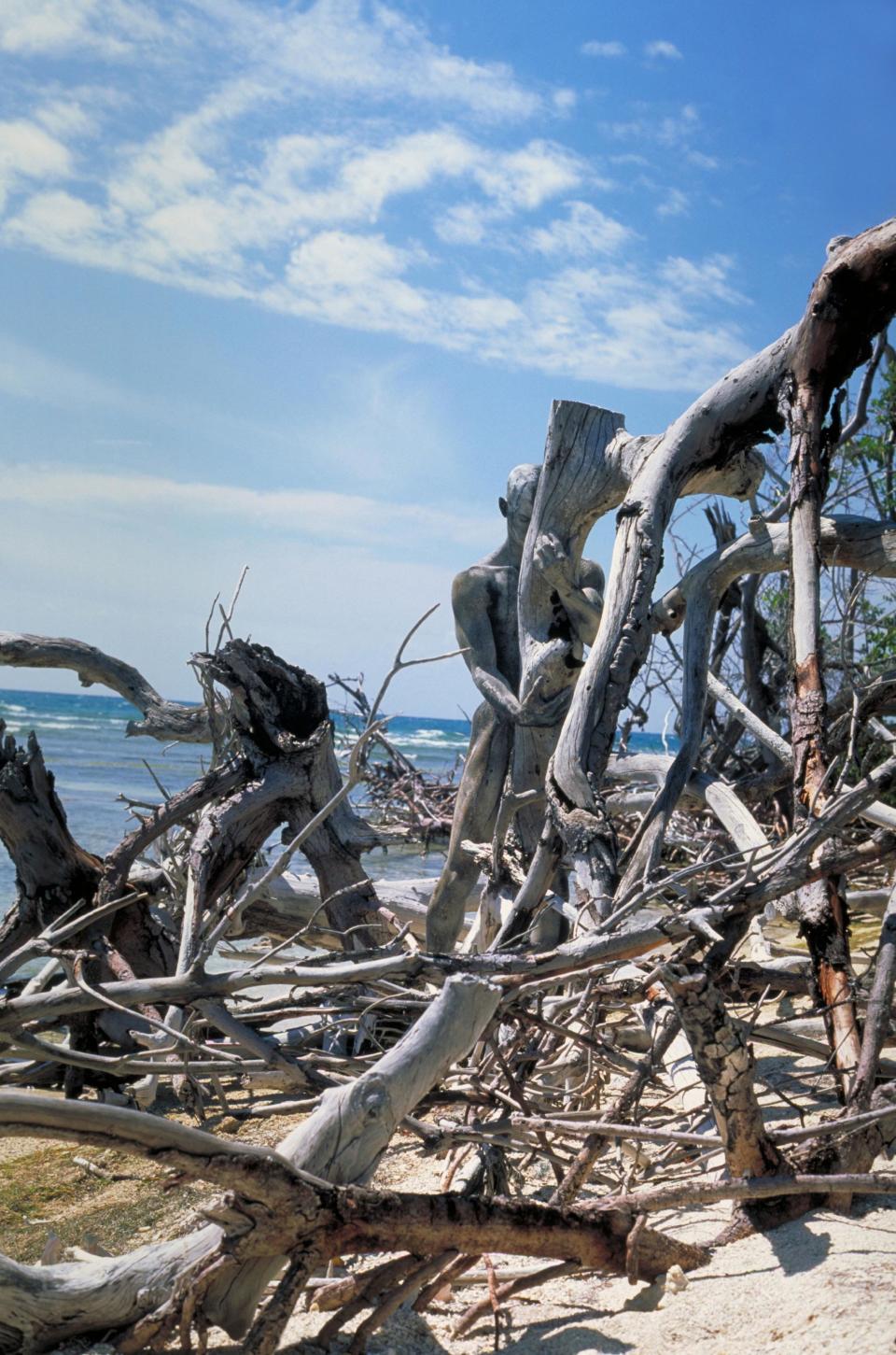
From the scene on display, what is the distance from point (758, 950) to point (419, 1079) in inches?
140

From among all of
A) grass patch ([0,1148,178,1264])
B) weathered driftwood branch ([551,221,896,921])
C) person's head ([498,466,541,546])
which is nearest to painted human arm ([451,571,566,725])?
person's head ([498,466,541,546])

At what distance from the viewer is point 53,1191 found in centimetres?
376

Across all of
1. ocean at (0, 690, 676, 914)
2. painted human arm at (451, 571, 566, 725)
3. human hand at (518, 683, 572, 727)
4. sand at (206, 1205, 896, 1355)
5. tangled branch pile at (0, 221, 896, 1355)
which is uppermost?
painted human arm at (451, 571, 566, 725)

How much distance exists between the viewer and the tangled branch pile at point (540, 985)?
1.65 metres

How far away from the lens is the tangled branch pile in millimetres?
1648

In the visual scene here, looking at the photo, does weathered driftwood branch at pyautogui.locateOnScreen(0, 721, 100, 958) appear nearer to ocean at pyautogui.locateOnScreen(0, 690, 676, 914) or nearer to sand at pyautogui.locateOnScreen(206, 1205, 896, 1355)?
ocean at pyautogui.locateOnScreen(0, 690, 676, 914)

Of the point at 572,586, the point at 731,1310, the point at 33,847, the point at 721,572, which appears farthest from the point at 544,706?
the point at 33,847

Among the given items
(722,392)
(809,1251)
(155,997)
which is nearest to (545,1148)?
(809,1251)

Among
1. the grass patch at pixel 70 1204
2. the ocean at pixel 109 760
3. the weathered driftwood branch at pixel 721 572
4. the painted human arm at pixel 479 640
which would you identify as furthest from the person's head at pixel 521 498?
the grass patch at pixel 70 1204

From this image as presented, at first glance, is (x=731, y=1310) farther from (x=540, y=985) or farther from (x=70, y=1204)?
(x=70, y=1204)

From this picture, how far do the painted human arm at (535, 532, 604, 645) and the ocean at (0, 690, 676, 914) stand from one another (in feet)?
5.74

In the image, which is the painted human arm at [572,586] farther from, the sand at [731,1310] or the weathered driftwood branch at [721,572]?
the sand at [731,1310]

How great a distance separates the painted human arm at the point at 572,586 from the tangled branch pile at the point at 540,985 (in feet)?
0.21

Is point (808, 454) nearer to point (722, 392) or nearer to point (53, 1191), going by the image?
point (722, 392)
